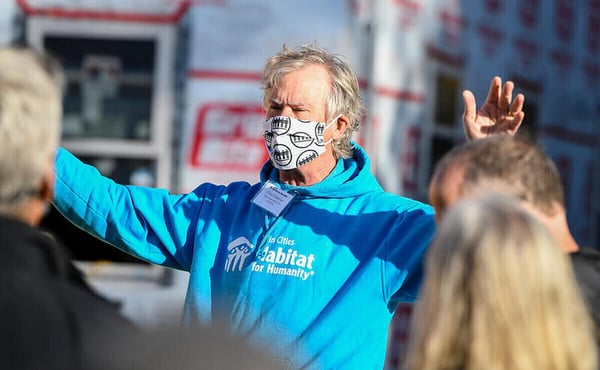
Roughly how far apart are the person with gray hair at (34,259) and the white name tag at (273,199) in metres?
1.55

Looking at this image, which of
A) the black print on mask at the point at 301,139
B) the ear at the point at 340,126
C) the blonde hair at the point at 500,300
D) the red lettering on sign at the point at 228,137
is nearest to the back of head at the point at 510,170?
the blonde hair at the point at 500,300

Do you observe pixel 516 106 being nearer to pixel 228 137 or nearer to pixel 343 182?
pixel 343 182

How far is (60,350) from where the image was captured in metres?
1.49

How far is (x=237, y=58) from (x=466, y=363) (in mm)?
4685

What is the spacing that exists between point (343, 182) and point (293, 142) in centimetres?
21

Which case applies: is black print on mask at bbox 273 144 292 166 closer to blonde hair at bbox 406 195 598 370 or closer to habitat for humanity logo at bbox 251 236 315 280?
habitat for humanity logo at bbox 251 236 315 280

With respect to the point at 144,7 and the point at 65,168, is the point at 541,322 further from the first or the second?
the point at 144,7

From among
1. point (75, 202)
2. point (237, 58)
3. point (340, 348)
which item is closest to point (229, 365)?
point (340, 348)

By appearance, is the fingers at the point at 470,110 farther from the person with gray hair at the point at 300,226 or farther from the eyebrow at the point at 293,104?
the eyebrow at the point at 293,104

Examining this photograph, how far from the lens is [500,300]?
68.8 inches

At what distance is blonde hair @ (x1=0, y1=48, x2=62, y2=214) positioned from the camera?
1.65 m

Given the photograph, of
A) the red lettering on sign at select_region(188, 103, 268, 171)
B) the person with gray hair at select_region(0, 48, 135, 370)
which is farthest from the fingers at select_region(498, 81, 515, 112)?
the red lettering on sign at select_region(188, 103, 268, 171)

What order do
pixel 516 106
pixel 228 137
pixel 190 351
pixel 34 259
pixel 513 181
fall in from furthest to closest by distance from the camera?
pixel 228 137
pixel 516 106
pixel 513 181
pixel 34 259
pixel 190 351

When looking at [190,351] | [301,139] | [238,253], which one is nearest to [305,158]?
[301,139]
